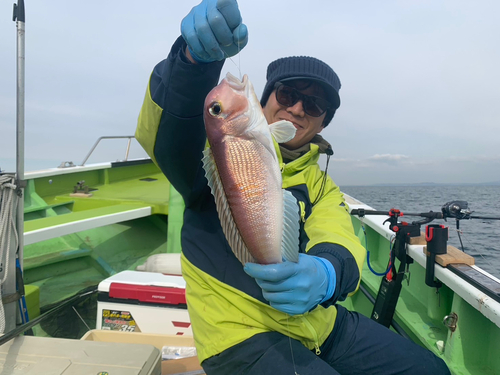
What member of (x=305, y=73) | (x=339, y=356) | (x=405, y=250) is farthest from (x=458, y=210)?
(x=305, y=73)

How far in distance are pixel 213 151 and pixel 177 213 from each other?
294 centimetres

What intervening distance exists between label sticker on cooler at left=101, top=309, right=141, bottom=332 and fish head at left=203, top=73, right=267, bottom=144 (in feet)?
7.56

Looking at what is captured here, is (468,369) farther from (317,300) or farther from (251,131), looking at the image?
(251,131)

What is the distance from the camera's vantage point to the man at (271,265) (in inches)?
57.2

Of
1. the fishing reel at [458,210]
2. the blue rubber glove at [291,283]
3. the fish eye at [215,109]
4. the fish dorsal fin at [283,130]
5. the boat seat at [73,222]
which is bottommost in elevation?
the boat seat at [73,222]

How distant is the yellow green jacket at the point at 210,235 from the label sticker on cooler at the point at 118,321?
139cm

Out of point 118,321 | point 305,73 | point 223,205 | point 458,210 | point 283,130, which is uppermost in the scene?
point 305,73

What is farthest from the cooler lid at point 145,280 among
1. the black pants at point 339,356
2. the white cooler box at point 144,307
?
the black pants at point 339,356

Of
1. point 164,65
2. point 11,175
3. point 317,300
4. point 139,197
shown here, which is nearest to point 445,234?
point 317,300

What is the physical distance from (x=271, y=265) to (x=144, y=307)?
77.7 inches

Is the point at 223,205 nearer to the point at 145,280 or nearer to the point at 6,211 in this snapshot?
the point at 6,211

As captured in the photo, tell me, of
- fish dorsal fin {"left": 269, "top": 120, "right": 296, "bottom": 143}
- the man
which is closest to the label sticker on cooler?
the man

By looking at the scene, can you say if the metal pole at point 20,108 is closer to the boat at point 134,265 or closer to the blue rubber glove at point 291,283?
the boat at point 134,265

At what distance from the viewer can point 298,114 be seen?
2.29 meters
